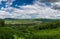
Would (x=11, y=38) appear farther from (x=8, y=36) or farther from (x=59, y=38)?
(x=59, y=38)

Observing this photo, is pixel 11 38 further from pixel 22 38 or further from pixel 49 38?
pixel 49 38

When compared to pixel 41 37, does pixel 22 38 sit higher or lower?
higher

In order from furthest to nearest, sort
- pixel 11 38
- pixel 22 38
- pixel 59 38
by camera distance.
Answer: pixel 59 38
pixel 22 38
pixel 11 38

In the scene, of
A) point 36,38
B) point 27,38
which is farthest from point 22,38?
point 36,38

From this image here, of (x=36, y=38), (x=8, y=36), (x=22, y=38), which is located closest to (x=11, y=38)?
(x=8, y=36)

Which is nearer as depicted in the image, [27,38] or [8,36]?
[8,36]

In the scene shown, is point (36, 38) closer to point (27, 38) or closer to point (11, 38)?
point (27, 38)

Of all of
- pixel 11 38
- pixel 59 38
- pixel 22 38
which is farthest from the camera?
pixel 59 38

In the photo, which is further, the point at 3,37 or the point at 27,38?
the point at 27,38

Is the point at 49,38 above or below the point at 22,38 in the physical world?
below
